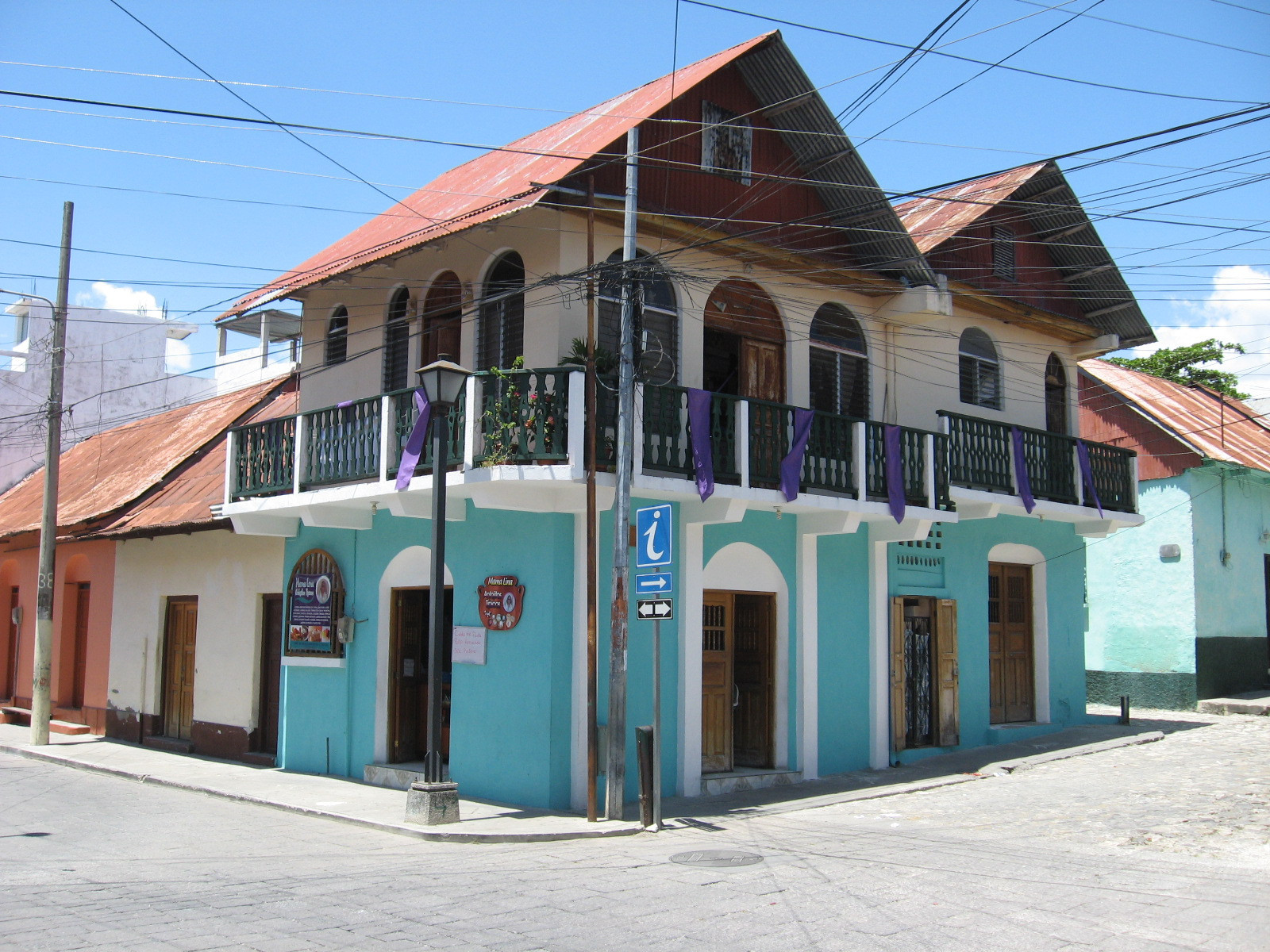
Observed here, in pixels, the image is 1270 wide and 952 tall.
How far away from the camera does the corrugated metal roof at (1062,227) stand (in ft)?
59.8

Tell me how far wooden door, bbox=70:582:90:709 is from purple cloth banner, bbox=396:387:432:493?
12151mm

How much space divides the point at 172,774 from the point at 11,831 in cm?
430

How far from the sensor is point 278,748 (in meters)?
16.0

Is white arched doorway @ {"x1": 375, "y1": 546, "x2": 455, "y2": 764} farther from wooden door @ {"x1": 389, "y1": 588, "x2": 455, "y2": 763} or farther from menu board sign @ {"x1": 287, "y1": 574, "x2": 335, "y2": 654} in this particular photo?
menu board sign @ {"x1": 287, "y1": 574, "x2": 335, "y2": 654}

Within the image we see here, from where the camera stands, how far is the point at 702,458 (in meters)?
12.4

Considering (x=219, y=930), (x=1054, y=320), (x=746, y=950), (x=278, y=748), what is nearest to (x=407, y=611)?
(x=278, y=748)

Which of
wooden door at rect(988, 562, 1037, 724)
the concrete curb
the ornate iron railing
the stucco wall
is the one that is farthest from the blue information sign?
wooden door at rect(988, 562, 1037, 724)

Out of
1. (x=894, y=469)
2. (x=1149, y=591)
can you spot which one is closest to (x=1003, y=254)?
(x=894, y=469)

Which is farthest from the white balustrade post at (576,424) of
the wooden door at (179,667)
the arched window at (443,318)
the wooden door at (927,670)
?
the wooden door at (179,667)

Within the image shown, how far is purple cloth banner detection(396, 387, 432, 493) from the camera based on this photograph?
494 inches

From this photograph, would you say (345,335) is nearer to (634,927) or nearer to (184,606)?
(184,606)

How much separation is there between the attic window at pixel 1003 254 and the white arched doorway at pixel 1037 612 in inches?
169

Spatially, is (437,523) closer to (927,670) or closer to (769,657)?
(769,657)

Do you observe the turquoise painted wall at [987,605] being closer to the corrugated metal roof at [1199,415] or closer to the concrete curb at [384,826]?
the corrugated metal roof at [1199,415]
